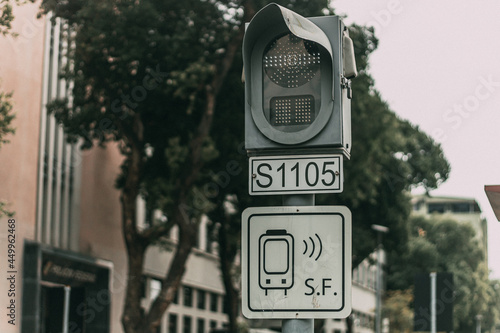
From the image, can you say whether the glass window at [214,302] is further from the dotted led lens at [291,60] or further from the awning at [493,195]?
the dotted led lens at [291,60]

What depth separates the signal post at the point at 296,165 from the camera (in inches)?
147

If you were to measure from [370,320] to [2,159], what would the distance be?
58.6 metres

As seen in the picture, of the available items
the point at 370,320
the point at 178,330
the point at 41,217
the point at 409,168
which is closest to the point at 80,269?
the point at 41,217

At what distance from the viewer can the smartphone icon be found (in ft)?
12.3

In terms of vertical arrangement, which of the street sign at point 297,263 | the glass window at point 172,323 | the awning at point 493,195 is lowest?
the street sign at point 297,263

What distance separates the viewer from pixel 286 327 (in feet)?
12.2

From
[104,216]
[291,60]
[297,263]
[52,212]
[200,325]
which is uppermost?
[104,216]

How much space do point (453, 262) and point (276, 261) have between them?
230ft

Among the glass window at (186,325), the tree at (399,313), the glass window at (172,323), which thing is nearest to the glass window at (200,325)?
the glass window at (186,325)

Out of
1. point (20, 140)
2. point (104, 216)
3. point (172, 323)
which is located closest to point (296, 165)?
point (20, 140)

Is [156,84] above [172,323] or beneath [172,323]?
above

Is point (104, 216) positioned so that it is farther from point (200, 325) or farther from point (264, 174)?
point (264, 174)

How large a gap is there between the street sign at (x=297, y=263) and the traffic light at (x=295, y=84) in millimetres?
292

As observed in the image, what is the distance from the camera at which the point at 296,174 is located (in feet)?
12.7
